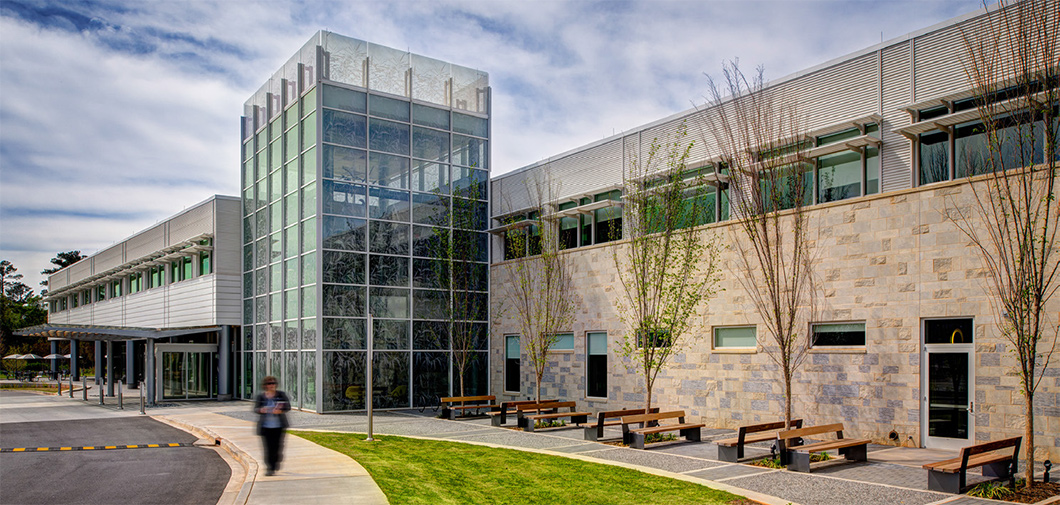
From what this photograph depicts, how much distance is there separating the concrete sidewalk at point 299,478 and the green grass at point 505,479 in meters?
0.30

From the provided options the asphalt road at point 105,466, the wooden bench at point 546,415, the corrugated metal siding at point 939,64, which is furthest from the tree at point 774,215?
the asphalt road at point 105,466

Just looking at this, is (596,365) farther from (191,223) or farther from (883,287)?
(191,223)

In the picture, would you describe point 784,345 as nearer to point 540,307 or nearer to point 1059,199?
point 1059,199

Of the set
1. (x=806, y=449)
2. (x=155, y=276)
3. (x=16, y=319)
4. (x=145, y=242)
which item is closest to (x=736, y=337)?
(x=806, y=449)

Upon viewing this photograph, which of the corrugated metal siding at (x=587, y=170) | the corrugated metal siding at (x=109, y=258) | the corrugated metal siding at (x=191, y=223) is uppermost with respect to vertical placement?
the corrugated metal siding at (x=587, y=170)

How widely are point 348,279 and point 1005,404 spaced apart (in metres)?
18.8

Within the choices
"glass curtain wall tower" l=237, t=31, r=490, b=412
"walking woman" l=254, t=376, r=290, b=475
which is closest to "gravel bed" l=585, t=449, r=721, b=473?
"walking woman" l=254, t=376, r=290, b=475

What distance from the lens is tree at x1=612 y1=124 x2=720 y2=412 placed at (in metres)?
18.3

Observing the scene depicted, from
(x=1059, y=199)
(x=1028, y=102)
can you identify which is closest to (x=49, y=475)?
(x=1028, y=102)

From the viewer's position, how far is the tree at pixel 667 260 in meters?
18.3

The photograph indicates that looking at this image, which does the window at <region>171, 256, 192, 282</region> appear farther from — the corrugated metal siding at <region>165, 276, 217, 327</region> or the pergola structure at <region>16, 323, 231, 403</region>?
the pergola structure at <region>16, 323, 231, 403</region>

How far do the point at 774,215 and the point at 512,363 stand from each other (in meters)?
13.9

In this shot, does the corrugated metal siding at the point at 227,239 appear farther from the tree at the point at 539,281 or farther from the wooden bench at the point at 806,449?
the wooden bench at the point at 806,449

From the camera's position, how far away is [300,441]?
15.9m
